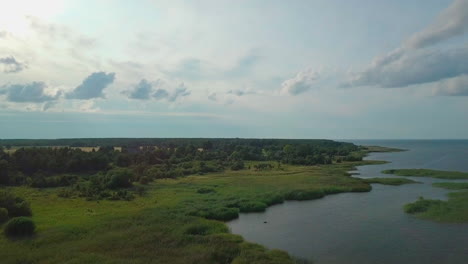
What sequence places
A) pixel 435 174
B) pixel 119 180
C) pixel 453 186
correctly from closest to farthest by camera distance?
pixel 453 186 < pixel 119 180 < pixel 435 174

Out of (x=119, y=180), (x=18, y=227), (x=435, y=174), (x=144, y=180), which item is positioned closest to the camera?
(x=18, y=227)

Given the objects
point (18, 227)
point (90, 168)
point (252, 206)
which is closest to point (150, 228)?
point (18, 227)

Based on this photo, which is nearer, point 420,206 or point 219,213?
point 219,213

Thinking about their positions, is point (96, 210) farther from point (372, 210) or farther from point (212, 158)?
point (212, 158)

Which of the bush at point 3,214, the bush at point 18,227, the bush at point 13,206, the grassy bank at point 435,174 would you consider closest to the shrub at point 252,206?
the bush at point 18,227

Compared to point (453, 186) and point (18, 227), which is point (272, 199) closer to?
point (18, 227)

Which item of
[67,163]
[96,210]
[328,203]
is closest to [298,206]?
[328,203]

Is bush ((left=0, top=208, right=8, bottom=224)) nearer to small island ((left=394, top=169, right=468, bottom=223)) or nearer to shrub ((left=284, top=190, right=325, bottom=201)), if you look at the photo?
shrub ((left=284, top=190, right=325, bottom=201))

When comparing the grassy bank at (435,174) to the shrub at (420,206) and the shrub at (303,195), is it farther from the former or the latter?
the shrub at (303,195)
